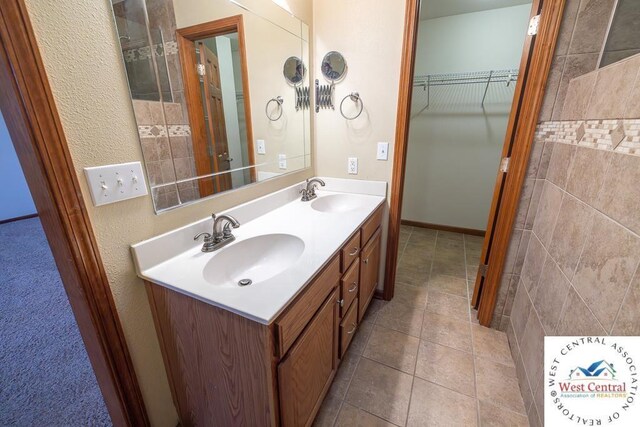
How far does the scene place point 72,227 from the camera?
0.75 meters

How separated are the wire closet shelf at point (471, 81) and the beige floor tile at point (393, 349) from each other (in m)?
2.45

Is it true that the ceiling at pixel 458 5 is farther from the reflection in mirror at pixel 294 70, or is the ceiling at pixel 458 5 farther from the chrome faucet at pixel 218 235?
the chrome faucet at pixel 218 235

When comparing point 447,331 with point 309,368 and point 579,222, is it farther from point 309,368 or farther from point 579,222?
point 309,368

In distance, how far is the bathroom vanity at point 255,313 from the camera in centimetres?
81

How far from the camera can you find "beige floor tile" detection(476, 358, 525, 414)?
4.42 ft

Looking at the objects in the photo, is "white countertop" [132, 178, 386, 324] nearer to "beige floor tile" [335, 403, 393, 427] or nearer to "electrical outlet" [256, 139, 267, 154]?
"electrical outlet" [256, 139, 267, 154]

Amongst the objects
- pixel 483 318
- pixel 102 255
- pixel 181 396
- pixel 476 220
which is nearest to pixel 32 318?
pixel 181 396

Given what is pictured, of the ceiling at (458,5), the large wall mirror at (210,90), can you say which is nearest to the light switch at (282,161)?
the large wall mirror at (210,90)

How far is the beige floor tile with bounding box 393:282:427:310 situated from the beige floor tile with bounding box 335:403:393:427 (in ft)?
3.05

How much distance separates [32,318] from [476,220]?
4064mm

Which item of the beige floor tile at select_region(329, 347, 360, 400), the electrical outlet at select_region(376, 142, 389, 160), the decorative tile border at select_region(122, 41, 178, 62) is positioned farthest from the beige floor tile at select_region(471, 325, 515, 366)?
the decorative tile border at select_region(122, 41, 178, 62)

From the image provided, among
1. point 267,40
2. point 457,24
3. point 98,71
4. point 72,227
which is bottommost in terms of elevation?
point 72,227

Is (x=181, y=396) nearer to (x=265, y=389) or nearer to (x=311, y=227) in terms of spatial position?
(x=265, y=389)

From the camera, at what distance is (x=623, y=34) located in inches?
44.6
